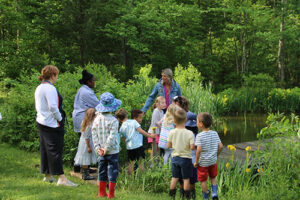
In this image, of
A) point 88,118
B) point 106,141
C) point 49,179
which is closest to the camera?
point 106,141

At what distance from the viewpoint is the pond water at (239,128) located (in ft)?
32.9

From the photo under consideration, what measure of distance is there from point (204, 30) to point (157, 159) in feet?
72.7

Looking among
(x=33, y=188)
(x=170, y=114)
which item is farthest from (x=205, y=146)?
(x=33, y=188)

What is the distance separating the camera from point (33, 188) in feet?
14.4

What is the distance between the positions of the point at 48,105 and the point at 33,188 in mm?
1206

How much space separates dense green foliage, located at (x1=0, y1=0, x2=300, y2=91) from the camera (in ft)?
57.7

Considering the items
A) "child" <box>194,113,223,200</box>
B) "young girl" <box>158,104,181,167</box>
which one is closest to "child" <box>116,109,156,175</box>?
"young girl" <box>158,104,181,167</box>

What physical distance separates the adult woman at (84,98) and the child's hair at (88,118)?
29cm

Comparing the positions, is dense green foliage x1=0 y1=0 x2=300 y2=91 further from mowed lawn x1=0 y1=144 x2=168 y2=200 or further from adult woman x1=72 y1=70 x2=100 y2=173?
adult woman x1=72 y1=70 x2=100 y2=173

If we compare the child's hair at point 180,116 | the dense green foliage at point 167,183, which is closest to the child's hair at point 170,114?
the child's hair at point 180,116

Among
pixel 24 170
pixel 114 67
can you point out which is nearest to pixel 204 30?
pixel 114 67

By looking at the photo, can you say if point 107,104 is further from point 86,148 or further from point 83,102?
point 86,148

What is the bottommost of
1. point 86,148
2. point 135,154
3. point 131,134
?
point 135,154

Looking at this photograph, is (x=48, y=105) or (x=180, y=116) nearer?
(x=180, y=116)
